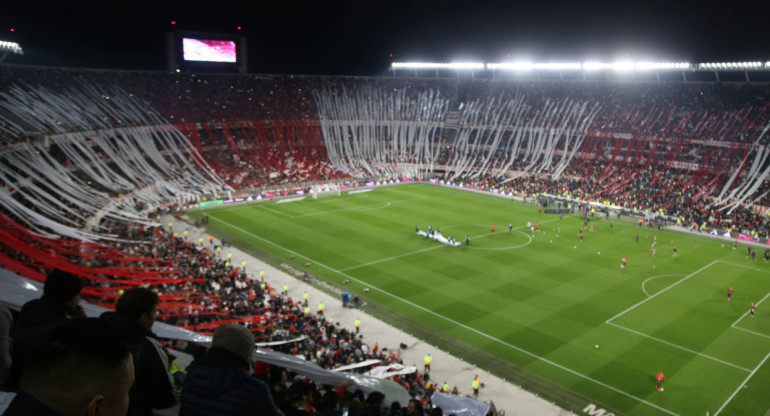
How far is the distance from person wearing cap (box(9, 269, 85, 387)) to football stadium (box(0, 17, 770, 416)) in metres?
0.03

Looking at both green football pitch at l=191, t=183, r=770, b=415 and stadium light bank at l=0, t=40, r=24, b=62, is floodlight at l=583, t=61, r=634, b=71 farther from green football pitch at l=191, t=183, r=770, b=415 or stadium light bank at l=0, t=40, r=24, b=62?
stadium light bank at l=0, t=40, r=24, b=62

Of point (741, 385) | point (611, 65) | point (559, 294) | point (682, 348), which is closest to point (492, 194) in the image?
point (611, 65)

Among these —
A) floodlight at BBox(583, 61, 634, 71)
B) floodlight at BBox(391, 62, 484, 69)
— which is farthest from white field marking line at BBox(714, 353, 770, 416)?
floodlight at BBox(391, 62, 484, 69)

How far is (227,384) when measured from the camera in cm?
385

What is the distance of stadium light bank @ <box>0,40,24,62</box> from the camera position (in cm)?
6031

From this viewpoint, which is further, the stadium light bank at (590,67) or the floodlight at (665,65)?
the floodlight at (665,65)

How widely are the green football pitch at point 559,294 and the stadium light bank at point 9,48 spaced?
31427mm

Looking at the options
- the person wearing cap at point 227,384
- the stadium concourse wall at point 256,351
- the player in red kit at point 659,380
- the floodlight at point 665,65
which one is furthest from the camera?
the floodlight at point 665,65

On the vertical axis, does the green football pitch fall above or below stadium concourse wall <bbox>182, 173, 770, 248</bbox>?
below

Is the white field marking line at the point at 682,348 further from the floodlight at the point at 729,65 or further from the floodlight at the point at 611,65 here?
the floodlight at the point at 611,65

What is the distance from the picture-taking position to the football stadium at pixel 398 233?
40.7 ft

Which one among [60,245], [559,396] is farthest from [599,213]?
[60,245]

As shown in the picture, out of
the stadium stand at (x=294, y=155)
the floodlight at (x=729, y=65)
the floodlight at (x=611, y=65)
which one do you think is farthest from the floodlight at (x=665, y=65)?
the stadium stand at (x=294, y=155)

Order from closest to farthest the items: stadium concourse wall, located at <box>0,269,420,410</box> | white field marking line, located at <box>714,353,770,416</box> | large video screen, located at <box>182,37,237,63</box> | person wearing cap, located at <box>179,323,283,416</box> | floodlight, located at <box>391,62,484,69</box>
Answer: person wearing cap, located at <box>179,323,283,416</box> → stadium concourse wall, located at <box>0,269,420,410</box> → white field marking line, located at <box>714,353,770,416</box> → large video screen, located at <box>182,37,237,63</box> → floodlight, located at <box>391,62,484,69</box>
